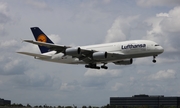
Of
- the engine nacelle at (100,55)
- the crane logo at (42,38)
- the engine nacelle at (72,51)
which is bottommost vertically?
the engine nacelle at (100,55)

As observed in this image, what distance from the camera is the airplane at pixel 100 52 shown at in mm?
74125

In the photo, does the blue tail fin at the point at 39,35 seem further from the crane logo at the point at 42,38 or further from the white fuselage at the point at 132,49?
the white fuselage at the point at 132,49

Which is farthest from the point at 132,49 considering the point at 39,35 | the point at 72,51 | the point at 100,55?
the point at 39,35

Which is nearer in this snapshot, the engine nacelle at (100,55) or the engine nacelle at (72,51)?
the engine nacelle at (100,55)

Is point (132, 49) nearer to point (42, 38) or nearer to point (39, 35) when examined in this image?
point (42, 38)

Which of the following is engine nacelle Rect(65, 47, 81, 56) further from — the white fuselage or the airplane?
the white fuselage

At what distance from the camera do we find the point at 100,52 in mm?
76562

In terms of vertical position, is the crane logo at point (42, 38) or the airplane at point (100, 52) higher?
the crane logo at point (42, 38)

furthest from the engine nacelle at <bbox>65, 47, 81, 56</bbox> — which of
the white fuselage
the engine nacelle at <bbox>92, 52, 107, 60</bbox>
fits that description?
the white fuselage

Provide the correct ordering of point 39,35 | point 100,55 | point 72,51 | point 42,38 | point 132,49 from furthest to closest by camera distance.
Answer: point 39,35 < point 42,38 < point 72,51 < point 100,55 < point 132,49

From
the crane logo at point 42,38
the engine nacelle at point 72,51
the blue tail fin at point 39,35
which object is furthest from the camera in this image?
the crane logo at point 42,38

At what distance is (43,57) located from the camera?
3378 inches

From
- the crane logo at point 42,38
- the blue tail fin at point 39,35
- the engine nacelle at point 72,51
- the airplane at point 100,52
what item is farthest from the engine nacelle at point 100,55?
the crane logo at point 42,38

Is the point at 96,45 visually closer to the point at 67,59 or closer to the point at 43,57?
the point at 67,59
